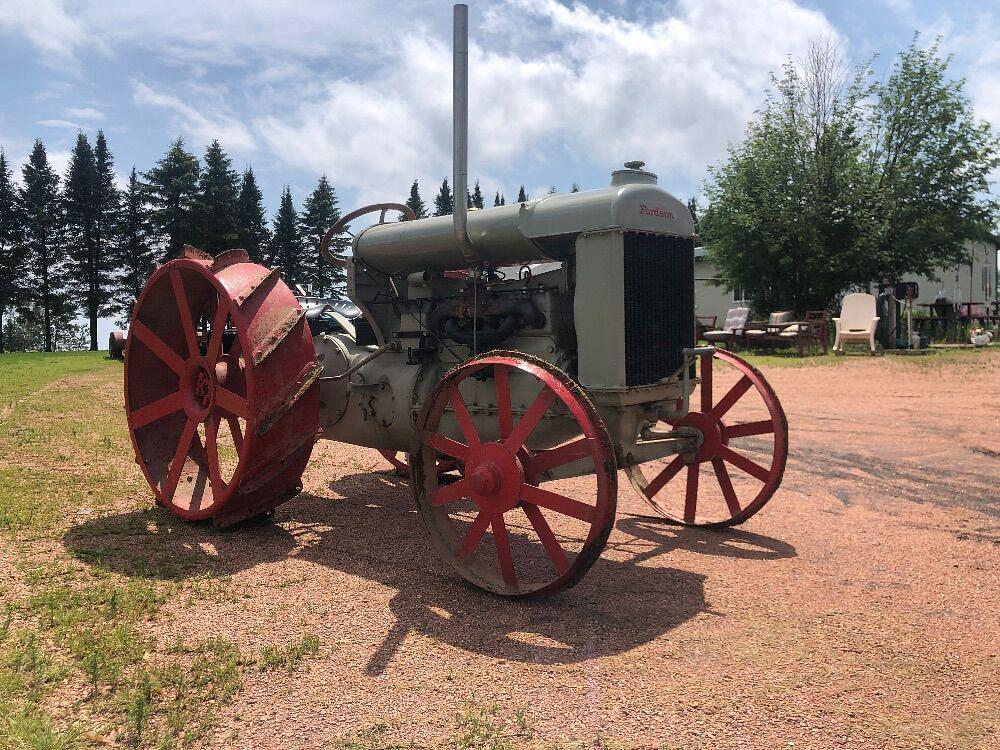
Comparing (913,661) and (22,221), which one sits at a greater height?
(22,221)

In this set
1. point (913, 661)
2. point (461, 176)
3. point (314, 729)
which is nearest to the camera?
point (314, 729)

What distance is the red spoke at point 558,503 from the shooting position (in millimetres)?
3619

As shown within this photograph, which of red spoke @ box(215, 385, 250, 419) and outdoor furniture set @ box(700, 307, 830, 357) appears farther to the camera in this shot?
outdoor furniture set @ box(700, 307, 830, 357)

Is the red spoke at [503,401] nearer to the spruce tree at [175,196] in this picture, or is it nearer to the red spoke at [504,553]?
the red spoke at [504,553]

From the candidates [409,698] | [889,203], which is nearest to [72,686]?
[409,698]

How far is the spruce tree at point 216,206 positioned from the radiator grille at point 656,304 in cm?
3721

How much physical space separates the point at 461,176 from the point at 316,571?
2476 mm

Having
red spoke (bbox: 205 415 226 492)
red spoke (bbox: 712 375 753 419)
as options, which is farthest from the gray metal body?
red spoke (bbox: 205 415 226 492)

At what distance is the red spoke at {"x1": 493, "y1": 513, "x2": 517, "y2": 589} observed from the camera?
153 inches

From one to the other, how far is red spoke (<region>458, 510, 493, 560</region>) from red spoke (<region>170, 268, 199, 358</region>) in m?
2.43

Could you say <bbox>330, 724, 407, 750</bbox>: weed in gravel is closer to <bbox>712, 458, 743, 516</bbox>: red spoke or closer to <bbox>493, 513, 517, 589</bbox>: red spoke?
<bbox>493, 513, 517, 589</bbox>: red spoke

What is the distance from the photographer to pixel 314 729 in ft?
8.71

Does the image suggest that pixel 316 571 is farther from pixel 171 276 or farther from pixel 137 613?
pixel 171 276

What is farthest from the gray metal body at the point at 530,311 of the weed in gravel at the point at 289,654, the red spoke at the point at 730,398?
the weed in gravel at the point at 289,654
